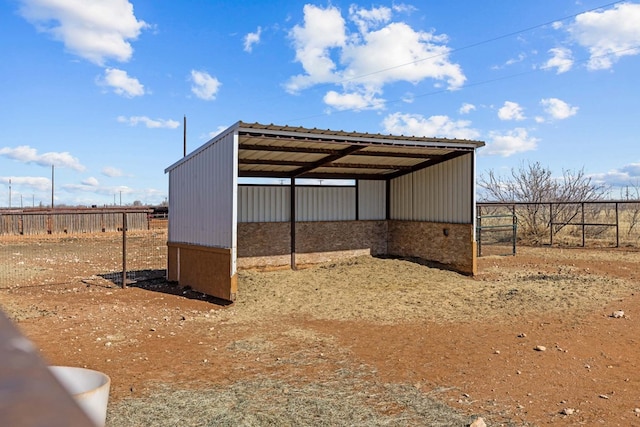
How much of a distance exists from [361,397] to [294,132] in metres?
6.53

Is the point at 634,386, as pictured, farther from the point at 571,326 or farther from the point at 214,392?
the point at 214,392

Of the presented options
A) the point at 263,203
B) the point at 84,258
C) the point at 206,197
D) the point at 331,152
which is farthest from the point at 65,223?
the point at 331,152

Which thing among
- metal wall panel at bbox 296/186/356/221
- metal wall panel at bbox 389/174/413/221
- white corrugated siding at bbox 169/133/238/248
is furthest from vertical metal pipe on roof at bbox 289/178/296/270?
metal wall panel at bbox 389/174/413/221

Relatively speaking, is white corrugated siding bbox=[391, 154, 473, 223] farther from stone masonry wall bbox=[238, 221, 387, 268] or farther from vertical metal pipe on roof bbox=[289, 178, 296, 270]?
vertical metal pipe on roof bbox=[289, 178, 296, 270]

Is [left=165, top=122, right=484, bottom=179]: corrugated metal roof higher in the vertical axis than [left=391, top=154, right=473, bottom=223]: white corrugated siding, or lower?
higher

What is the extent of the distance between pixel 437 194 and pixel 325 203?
145 inches

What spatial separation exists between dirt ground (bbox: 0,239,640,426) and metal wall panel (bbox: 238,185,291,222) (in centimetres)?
301

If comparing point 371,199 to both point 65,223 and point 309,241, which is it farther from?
point 65,223

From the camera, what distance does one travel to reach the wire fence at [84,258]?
12281 mm

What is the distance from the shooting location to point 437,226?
13.7 metres

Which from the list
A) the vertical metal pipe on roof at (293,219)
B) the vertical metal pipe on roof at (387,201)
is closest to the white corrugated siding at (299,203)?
the vertical metal pipe on roof at (293,219)

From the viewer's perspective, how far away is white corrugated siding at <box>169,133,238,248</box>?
947 centimetres

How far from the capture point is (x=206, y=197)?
10.7 meters

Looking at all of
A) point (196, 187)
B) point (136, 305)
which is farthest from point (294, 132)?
point (136, 305)
